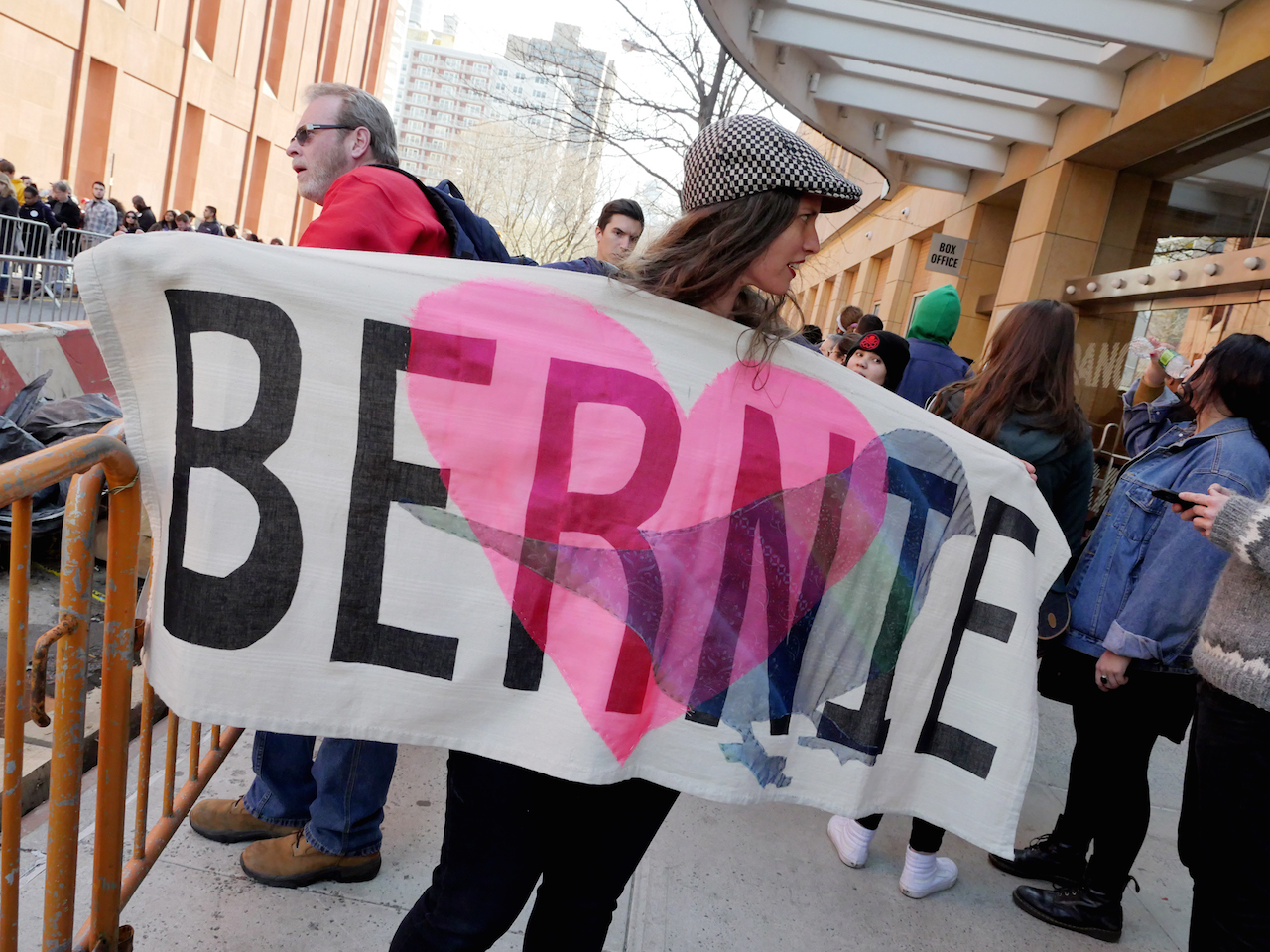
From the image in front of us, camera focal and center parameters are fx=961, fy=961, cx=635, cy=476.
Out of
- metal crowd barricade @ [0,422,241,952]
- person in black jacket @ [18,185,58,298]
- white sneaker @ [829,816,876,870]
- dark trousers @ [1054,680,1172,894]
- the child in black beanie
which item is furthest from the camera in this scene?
person in black jacket @ [18,185,58,298]

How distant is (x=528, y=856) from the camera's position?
5.82 ft

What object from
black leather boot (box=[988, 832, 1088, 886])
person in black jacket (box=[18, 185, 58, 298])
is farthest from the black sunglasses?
person in black jacket (box=[18, 185, 58, 298])

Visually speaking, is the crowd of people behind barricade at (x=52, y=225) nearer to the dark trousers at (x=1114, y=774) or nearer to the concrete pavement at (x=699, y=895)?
the concrete pavement at (x=699, y=895)

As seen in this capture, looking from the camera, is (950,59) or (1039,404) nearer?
(1039,404)

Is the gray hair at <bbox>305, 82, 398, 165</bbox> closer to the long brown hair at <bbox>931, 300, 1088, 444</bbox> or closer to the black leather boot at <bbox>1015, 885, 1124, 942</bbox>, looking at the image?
the long brown hair at <bbox>931, 300, 1088, 444</bbox>

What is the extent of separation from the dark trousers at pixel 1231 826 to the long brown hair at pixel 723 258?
1527 millimetres

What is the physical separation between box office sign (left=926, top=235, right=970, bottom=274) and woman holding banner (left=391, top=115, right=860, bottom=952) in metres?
11.6

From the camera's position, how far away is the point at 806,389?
2010mm

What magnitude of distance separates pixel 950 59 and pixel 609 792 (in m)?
9.03

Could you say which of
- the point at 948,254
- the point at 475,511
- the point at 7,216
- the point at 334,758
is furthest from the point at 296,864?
the point at 7,216

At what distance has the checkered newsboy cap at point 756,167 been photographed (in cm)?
178

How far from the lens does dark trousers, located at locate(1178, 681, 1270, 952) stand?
2.31 metres

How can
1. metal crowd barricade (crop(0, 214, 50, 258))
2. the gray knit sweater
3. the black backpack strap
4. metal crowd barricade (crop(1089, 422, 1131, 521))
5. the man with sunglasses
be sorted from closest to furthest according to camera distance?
the gray knit sweater, the man with sunglasses, the black backpack strap, metal crowd barricade (crop(1089, 422, 1131, 521)), metal crowd barricade (crop(0, 214, 50, 258))

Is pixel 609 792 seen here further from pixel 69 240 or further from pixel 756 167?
pixel 69 240
